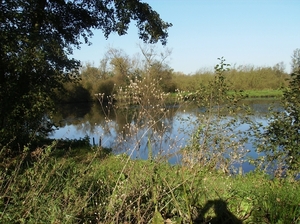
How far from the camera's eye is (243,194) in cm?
386

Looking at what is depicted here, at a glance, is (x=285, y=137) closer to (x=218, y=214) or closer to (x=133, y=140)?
(x=133, y=140)

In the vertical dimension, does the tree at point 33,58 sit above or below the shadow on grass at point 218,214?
above

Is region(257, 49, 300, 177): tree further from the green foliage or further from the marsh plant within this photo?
the marsh plant

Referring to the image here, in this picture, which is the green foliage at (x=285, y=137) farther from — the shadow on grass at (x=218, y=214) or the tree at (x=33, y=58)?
the tree at (x=33, y=58)

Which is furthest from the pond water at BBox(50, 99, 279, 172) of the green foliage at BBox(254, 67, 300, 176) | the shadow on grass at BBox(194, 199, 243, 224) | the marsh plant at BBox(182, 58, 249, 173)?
the shadow on grass at BBox(194, 199, 243, 224)

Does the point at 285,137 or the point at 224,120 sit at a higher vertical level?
the point at 224,120

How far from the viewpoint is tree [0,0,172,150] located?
7754 mm

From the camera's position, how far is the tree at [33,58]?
775cm

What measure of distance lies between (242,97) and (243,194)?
12.8ft

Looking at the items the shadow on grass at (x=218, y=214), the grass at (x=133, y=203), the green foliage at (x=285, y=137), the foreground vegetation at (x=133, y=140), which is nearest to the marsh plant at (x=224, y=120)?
the foreground vegetation at (x=133, y=140)

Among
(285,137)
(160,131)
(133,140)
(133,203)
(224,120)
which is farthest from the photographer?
(224,120)

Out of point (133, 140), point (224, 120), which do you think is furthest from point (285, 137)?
point (133, 140)

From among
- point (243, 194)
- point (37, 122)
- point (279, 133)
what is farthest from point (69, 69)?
point (243, 194)

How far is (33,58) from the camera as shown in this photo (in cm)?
780
